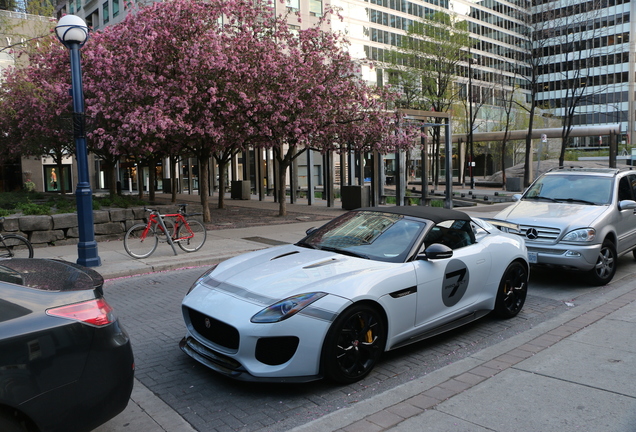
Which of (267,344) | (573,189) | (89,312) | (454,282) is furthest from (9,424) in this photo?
(573,189)

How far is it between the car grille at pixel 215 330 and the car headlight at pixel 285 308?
24cm

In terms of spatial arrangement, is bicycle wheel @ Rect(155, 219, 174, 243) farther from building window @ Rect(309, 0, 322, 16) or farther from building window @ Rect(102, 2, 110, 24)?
building window @ Rect(102, 2, 110, 24)

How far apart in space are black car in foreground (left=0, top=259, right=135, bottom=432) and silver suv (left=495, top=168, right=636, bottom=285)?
6687 mm

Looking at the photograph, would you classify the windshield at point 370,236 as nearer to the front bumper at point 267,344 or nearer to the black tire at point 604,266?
the front bumper at point 267,344

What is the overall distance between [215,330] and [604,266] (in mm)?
6544

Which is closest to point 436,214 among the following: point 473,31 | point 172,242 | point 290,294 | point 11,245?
point 290,294

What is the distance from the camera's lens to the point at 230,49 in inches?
619

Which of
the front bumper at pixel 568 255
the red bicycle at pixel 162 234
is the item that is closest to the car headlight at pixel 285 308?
the front bumper at pixel 568 255

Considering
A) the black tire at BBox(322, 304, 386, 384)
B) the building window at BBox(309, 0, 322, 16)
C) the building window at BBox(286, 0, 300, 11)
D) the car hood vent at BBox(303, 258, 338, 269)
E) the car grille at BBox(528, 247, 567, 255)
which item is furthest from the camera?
the building window at BBox(309, 0, 322, 16)

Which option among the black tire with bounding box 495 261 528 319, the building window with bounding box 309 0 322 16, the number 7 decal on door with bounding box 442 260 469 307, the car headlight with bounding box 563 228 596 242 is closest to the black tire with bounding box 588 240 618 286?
the car headlight with bounding box 563 228 596 242

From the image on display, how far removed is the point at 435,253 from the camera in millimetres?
4984

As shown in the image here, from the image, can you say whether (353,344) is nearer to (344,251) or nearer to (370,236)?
(344,251)

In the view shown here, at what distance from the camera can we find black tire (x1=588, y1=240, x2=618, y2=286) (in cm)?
802

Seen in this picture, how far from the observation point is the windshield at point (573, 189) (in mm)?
8812
